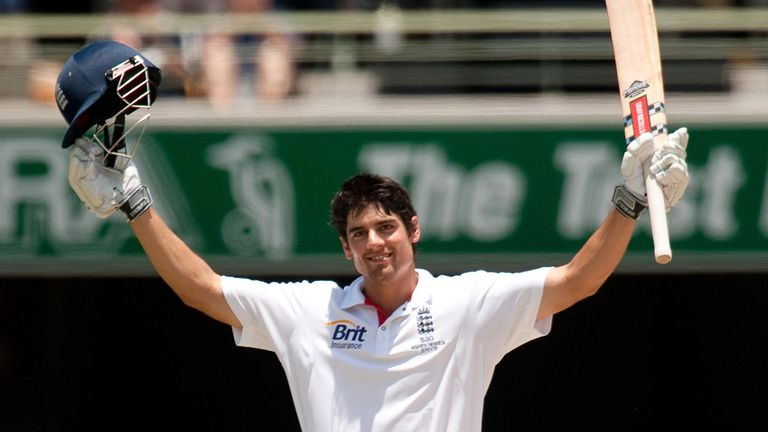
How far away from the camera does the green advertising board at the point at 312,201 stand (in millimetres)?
6340

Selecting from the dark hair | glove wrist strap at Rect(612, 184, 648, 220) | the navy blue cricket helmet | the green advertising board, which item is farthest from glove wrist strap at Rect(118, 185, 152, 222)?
the green advertising board

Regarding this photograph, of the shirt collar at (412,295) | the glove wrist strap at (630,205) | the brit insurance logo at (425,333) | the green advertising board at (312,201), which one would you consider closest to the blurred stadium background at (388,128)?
the green advertising board at (312,201)

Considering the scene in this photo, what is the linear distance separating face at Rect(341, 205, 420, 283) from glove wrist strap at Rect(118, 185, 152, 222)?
52cm

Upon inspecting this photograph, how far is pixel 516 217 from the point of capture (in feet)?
21.0

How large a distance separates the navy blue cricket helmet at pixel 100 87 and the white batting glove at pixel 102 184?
66 millimetres

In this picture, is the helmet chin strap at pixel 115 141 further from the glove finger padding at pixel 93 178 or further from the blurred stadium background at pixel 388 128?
the blurred stadium background at pixel 388 128

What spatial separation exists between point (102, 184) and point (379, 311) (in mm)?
769

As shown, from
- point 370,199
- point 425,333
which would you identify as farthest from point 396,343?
point 370,199

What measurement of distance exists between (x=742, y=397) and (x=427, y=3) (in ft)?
10.5

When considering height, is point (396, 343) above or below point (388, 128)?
below

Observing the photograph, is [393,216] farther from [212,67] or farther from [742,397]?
[742,397]

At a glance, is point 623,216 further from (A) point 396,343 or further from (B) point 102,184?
(B) point 102,184

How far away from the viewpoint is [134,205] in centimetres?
352

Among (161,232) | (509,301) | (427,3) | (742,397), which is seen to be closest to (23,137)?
(427,3)
